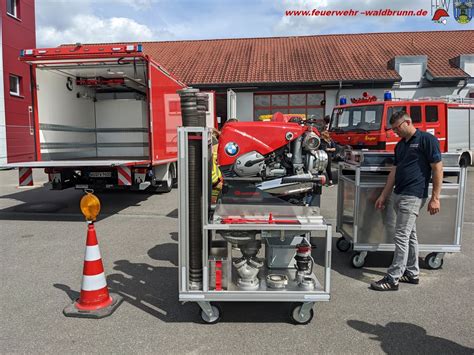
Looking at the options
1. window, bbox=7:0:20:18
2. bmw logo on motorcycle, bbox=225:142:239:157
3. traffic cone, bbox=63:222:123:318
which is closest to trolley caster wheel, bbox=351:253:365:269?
bmw logo on motorcycle, bbox=225:142:239:157

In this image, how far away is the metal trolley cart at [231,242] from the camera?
3.32 meters

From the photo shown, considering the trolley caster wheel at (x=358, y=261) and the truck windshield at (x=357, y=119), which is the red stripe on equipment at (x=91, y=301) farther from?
the truck windshield at (x=357, y=119)

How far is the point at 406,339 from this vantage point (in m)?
3.27

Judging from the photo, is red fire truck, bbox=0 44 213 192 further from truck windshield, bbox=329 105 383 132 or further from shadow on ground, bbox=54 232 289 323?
truck windshield, bbox=329 105 383 132

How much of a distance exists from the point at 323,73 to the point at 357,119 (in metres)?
9.15

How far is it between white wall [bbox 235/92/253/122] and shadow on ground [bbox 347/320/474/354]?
18685 mm

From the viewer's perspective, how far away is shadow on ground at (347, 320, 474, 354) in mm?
3104

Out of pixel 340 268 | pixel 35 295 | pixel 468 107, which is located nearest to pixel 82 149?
pixel 35 295

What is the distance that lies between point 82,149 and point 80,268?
20.5 feet

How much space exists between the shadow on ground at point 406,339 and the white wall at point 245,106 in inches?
736

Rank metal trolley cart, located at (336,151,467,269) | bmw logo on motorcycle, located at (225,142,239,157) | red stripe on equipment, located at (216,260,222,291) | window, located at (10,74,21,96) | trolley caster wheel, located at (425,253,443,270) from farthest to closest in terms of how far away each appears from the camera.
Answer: window, located at (10,74,21,96) < trolley caster wheel, located at (425,253,443,270) < metal trolley cart, located at (336,151,467,269) < bmw logo on motorcycle, located at (225,142,239,157) < red stripe on equipment, located at (216,260,222,291)

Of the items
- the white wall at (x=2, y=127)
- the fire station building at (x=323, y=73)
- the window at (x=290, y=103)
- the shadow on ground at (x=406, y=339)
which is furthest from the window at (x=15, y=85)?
the shadow on ground at (x=406, y=339)

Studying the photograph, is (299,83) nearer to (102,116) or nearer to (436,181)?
(102,116)

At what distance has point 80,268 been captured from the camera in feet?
16.0
